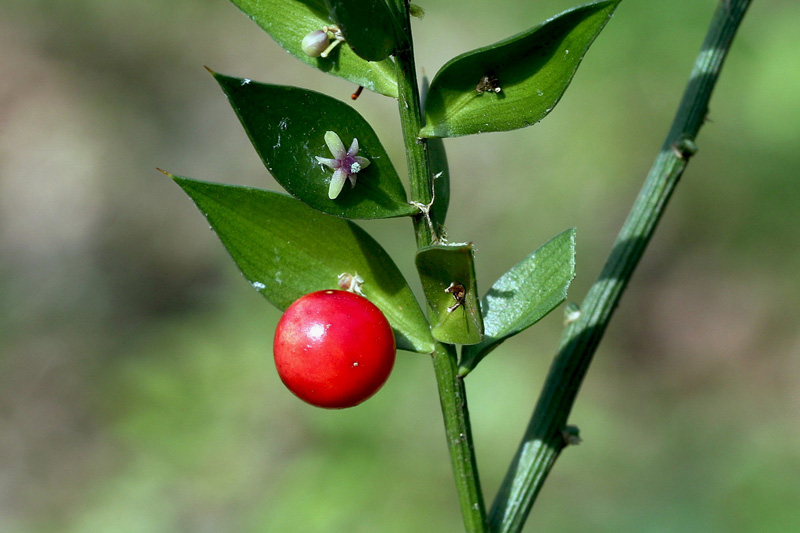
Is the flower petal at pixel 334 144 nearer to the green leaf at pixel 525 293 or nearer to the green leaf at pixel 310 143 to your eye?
the green leaf at pixel 310 143

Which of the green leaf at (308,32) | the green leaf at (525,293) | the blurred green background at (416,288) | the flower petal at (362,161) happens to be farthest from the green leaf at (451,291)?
the blurred green background at (416,288)

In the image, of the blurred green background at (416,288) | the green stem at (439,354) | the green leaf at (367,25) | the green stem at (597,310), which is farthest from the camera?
the blurred green background at (416,288)

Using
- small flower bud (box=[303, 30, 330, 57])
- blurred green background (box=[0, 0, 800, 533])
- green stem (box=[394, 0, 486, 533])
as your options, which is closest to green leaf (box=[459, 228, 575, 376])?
green stem (box=[394, 0, 486, 533])

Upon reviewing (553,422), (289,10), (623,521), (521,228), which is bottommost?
(553,422)

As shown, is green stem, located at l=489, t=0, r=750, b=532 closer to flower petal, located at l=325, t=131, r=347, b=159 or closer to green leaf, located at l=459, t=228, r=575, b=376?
green leaf, located at l=459, t=228, r=575, b=376

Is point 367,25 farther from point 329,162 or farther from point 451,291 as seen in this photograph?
point 451,291

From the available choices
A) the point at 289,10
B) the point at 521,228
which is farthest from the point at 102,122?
the point at 289,10

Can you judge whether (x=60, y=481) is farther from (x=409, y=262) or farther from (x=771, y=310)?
(x=771, y=310)
